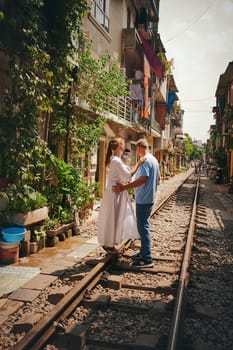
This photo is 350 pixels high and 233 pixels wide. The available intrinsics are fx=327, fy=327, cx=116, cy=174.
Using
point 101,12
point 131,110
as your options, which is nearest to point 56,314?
point 101,12

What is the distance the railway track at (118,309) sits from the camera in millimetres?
3072

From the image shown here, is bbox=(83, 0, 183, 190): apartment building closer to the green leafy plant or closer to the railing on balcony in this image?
the railing on balcony

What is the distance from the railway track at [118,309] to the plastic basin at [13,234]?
3.67ft

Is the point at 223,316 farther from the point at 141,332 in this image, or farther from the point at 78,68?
the point at 78,68

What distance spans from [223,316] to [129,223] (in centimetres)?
228

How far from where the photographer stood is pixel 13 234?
5504mm

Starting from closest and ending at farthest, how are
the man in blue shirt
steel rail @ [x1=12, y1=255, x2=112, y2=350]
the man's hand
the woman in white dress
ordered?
1. steel rail @ [x1=12, y1=255, x2=112, y2=350]
2. the man in blue shirt
3. the man's hand
4. the woman in white dress

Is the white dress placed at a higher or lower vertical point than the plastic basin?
higher

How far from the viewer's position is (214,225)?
9.56 meters

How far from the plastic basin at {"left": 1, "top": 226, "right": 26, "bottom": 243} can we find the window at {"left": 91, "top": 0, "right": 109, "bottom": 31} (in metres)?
9.25

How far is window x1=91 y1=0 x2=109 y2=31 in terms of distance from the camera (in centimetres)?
1222

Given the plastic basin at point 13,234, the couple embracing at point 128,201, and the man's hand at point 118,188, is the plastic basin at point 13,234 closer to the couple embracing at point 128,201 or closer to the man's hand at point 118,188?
the couple embracing at point 128,201

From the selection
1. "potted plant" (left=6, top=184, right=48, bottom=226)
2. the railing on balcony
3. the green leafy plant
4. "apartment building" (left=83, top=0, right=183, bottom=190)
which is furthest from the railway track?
the railing on balcony

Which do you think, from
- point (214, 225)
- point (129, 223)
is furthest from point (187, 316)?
point (214, 225)
